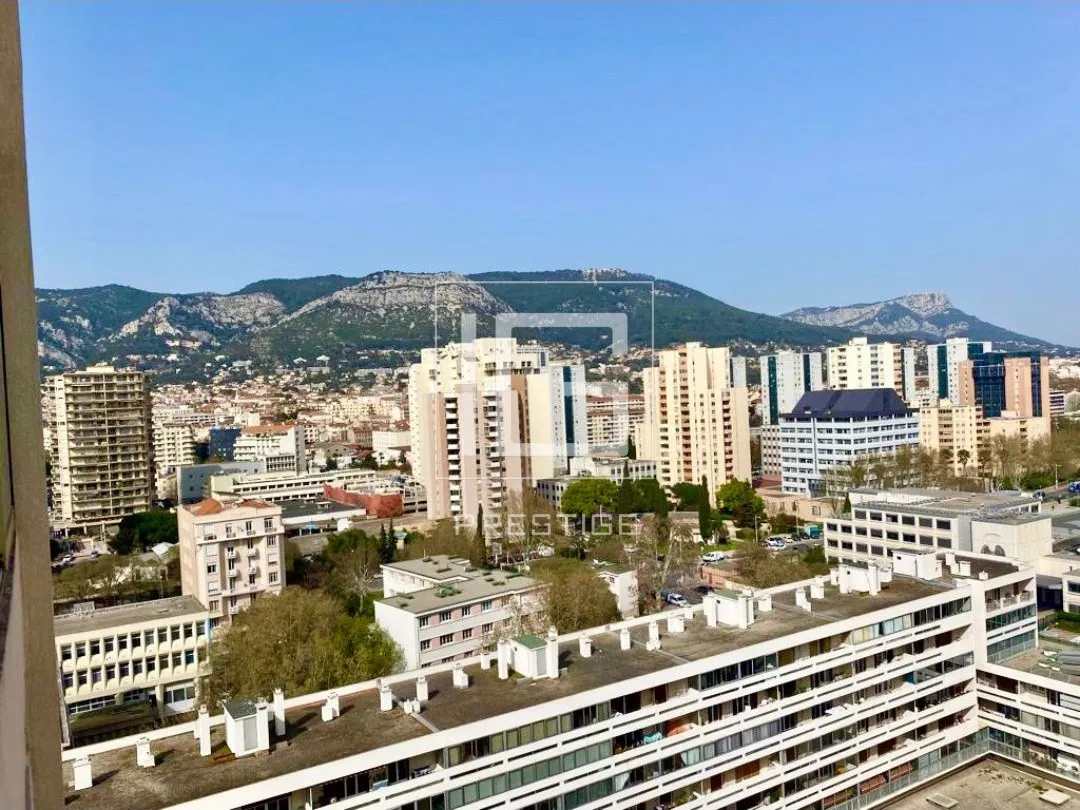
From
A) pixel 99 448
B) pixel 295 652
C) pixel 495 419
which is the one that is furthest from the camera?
pixel 99 448

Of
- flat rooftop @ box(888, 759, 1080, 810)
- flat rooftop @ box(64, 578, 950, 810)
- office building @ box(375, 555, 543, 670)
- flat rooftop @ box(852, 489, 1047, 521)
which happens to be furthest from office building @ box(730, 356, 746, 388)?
flat rooftop @ box(64, 578, 950, 810)

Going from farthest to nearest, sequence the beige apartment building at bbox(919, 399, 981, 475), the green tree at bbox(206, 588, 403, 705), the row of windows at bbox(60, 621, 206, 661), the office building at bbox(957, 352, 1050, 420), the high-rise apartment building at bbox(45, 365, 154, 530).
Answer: the office building at bbox(957, 352, 1050, 420), the beige apartment building at bbox(919, 399, 981, 475), the high-rise apartment building at bbox(45, 365, 154, 530), the row of windows at bbox(60, 621, 206, 661), the green tree at bbox(206, 588, 403, 705)

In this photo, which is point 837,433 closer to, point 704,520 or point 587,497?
point 704,520

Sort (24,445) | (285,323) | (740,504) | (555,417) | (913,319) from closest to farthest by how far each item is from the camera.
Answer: (24,445)
(555,417)
(740,504)
(285,323)
(913,319)

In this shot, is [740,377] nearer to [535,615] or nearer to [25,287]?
[535,615]

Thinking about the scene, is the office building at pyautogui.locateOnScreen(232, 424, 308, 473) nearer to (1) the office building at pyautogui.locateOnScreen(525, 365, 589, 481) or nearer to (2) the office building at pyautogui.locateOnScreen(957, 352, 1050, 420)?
(1) the office building at pyautogui.locateOnScreen(525, 365, 589, 481)

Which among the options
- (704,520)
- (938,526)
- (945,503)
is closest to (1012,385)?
(704,520)

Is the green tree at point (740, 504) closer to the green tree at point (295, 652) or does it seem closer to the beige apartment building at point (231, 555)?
the beige apartment building at point (231, 555)
